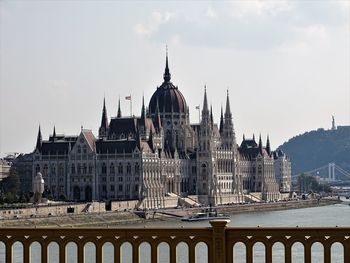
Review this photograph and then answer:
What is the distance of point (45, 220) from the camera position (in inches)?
2879

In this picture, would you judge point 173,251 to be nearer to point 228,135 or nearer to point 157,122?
point 157,122

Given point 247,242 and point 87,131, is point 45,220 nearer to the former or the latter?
point 87,131

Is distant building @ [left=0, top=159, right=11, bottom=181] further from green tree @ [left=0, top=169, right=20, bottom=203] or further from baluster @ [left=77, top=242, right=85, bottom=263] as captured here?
baluster @ [left=77, top=242, right=85, bottom=263]

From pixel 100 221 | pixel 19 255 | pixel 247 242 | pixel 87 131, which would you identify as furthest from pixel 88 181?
pixel 247 242

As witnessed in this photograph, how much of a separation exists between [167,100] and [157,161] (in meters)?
14.8

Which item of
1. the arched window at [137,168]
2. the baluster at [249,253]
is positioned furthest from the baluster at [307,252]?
the arched window at [137,168]

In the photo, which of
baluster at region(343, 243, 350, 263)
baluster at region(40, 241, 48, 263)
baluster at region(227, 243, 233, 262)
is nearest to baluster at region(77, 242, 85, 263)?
baluster at region(40, 241, 48, 263)

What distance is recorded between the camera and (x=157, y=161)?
103 m

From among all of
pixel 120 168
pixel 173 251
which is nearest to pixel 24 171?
pixel 120 168

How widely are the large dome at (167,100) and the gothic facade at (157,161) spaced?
0.04 feet

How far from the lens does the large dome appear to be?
11644 cm

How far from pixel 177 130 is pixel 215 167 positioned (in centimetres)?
Result: 598

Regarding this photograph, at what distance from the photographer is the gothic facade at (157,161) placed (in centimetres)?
9988

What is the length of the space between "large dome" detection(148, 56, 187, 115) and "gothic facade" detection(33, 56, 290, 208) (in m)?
0.01
